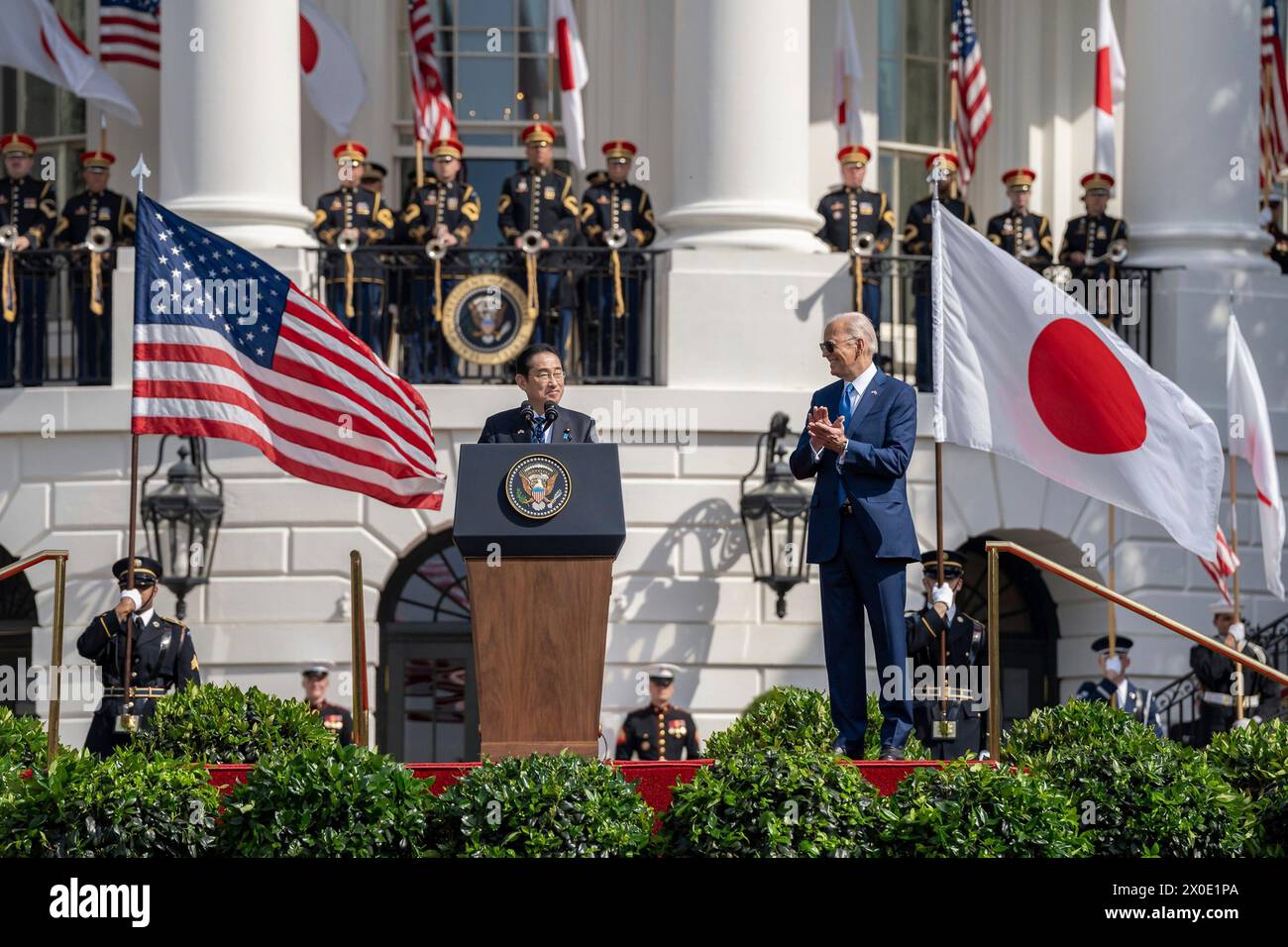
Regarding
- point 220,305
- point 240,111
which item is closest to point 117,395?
point 240,111

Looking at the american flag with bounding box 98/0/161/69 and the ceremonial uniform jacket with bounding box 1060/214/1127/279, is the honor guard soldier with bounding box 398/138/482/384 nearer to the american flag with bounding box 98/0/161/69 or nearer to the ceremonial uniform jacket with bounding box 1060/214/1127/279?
the american flag with bounding box 98/0/161/69

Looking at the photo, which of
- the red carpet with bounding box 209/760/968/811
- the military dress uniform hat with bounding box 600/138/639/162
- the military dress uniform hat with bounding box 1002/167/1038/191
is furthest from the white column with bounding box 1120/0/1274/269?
the red carpet with bounding box 209/760/968/811

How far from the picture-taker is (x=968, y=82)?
24656 mm

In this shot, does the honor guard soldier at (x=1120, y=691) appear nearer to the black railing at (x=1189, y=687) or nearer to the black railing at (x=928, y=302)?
the black railing at (x=1189, y=687)

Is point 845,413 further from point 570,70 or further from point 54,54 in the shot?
point 54,54

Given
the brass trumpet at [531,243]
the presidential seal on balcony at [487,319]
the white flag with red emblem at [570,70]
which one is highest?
the white flag with red emblem at [570,70]

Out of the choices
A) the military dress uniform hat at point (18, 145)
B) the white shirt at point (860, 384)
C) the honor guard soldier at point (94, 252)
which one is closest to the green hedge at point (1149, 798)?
the white shirt at point (860, 384)

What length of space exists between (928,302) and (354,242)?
5.25 meters

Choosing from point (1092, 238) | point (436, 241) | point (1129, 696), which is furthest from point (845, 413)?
point (1092, 238)

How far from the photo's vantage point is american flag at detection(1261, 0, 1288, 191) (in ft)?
83.4

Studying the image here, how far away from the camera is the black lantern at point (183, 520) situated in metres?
21.3

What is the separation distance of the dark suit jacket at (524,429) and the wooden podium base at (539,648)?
82 cm

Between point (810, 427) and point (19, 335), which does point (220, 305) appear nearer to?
point (810, 427)

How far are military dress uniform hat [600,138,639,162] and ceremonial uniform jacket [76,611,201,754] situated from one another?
7.35 meters
